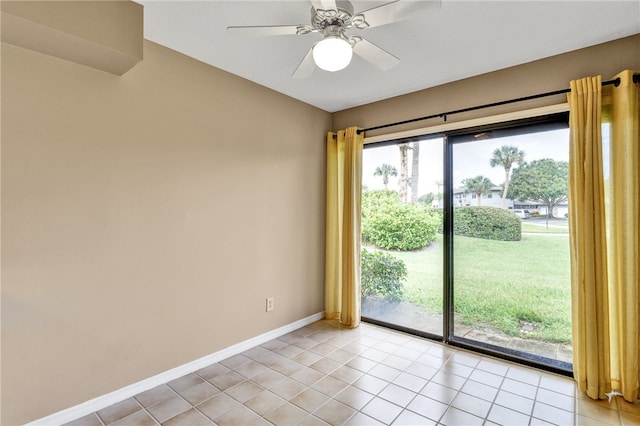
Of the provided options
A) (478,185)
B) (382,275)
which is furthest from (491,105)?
(382,275)

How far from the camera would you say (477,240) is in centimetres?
290

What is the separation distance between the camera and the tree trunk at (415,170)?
10.9 ft

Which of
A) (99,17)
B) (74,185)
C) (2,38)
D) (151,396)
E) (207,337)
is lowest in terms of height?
(151,396)

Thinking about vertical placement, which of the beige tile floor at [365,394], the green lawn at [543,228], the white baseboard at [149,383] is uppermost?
the green lawn at [543,228]

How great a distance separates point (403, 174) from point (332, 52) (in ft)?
6.85

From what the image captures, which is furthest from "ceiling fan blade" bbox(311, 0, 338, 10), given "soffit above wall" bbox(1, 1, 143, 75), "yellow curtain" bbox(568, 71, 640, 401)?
"yellow curtain" bbox(568, 71, 640, 401)

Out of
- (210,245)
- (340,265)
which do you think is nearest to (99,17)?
(210,245)

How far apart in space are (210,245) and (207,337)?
77cm

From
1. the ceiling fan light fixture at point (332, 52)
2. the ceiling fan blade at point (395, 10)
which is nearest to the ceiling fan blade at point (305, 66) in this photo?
the ceiling fan light fixture at point (332, 52)

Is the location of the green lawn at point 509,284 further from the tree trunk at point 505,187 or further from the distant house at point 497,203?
the tree trunk at point 505,187

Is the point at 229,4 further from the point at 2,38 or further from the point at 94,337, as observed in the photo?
the point at 94,337

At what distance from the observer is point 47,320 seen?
186 cm

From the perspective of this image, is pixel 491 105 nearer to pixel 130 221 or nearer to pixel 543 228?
pixel 543 228

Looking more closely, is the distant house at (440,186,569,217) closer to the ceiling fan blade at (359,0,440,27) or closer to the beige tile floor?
the beige tile floor
